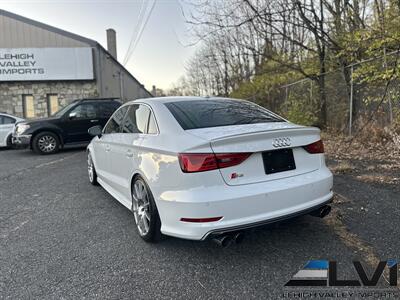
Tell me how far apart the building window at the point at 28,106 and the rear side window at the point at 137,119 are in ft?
54.7

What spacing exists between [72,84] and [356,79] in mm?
14978

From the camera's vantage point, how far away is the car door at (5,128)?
11.4 metres

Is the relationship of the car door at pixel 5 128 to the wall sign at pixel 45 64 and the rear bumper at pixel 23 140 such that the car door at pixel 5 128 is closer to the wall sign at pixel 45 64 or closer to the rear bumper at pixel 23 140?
the rear bumper at pixel 23 140

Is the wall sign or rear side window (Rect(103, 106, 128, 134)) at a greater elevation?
the wall sign

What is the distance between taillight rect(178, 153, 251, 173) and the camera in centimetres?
255

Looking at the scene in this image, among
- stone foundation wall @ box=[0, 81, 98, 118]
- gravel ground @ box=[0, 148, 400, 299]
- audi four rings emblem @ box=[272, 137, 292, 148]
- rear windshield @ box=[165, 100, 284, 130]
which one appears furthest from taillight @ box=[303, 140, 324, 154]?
stone foundation wall @ box=[0, 81, 98, 118]

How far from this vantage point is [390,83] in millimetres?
7535

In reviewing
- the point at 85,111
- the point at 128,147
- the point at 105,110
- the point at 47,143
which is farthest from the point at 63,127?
the point at 128,147

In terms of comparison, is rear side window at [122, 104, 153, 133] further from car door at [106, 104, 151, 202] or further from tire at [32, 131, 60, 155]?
tire at [32, 131, 60, 155]

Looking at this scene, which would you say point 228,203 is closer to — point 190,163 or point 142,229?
point 190,163

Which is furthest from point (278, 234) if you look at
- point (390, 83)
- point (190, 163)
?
point (390, 83)

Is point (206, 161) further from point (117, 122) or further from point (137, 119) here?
point (117, 122)

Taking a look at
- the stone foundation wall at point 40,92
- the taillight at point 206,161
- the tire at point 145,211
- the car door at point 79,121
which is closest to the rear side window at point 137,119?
the tire at point 145,211

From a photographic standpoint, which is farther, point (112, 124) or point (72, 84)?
point (72, 84)
